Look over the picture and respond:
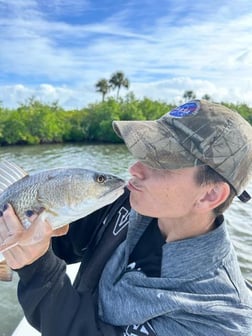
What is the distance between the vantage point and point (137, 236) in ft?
5.59

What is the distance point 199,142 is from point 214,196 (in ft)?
0.73

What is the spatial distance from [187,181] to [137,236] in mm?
363

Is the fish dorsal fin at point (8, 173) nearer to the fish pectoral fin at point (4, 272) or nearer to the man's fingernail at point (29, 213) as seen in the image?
the man's fingernail at point (29, 213)

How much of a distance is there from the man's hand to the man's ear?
0.59 meters

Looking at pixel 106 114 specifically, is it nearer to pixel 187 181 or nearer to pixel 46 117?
pixel 46 117

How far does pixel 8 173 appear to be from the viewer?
1761mm

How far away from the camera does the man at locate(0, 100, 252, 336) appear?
1396 millimetres

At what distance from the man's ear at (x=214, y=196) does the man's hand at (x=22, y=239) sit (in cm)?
59

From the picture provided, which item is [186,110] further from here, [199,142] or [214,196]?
[214,196]

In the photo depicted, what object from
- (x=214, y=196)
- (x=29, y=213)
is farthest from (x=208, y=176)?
(x=29, y=213)

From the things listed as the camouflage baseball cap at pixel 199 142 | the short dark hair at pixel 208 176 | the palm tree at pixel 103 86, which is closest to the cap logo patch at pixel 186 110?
the camouflage baseball cap at pixel 199 142

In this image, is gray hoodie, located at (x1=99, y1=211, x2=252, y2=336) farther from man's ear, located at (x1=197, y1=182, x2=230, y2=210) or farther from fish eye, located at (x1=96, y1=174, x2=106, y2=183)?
fish eye, located at (x1=96, y1=174, x2=106, y2=183)

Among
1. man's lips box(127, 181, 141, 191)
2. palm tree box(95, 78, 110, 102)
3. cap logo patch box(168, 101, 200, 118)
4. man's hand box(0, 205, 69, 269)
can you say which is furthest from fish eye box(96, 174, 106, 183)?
palm tree box(95, 78, 110, 102)

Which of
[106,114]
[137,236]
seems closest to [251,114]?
[106,114]
